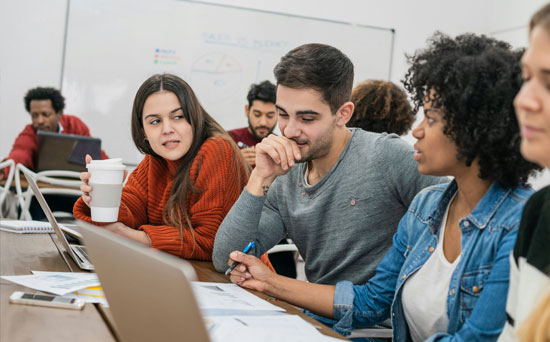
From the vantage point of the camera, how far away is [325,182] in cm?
156

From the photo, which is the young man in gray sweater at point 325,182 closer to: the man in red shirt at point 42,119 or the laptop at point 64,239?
the laptop at point 64,239

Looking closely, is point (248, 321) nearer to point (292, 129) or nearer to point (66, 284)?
point (66, 284)

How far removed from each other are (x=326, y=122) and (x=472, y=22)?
4.24 metres

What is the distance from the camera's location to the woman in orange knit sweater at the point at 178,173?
1580 mm

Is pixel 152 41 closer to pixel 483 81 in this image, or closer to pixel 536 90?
pixel 483 81

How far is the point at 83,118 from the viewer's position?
172 inches

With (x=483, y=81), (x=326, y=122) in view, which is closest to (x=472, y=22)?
(x=326, y=122)

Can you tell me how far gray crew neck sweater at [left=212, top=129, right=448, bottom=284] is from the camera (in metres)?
1.48

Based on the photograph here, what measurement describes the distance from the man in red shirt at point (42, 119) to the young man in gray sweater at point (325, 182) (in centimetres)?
253

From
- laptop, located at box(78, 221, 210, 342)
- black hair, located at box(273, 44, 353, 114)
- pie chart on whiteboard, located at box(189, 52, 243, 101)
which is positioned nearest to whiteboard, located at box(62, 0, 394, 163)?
pie chart on whiteboard, located at box(189, 52, 243, 101)

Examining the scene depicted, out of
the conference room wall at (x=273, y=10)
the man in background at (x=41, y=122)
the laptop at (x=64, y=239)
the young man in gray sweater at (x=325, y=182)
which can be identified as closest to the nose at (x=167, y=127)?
the young man in gray sweater at (x=325, y=182)

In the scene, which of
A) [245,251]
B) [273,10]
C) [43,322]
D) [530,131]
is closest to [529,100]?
[530,131]

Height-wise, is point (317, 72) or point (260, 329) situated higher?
point (317, 72)

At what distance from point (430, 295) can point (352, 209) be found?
0.46 metres
